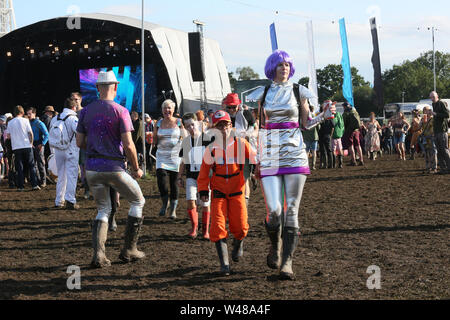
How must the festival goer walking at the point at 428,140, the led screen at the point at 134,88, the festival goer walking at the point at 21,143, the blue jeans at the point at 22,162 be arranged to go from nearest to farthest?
the festival goer walking at the point at 21,143, the blue jeans at the point at 22,162, the festival goer walking at the point at 428,140, the led screen at the point at 134,88

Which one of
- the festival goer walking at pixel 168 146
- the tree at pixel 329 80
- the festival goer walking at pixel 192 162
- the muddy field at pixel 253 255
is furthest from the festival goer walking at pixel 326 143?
the tree at pixel 329 80

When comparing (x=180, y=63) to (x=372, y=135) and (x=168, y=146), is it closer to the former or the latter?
(x=372, y=135)

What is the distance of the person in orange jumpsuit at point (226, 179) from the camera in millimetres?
5758

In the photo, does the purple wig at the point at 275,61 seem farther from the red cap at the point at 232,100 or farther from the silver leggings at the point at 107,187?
the silver leggings at the point at 107,187

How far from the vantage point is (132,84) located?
33281 mm

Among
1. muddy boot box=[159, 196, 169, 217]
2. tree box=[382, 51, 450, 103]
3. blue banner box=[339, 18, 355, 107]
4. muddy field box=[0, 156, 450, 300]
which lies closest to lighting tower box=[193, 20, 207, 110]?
blue banner box=[339, 18, 355, 107]

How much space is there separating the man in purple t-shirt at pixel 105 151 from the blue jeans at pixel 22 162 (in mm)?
8717

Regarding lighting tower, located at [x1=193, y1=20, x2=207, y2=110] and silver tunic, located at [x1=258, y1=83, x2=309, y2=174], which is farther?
lighting tower, located at [x1=193, y1=20, x2=207, y2=110]

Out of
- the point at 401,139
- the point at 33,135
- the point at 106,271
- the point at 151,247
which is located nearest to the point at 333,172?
the point at 401,139

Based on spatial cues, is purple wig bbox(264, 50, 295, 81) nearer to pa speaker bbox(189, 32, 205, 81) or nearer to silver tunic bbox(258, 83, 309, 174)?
silver tunic bbox(258, 83, 309, 174)

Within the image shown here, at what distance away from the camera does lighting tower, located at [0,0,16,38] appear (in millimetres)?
86812

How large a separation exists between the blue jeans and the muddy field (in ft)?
9.70
